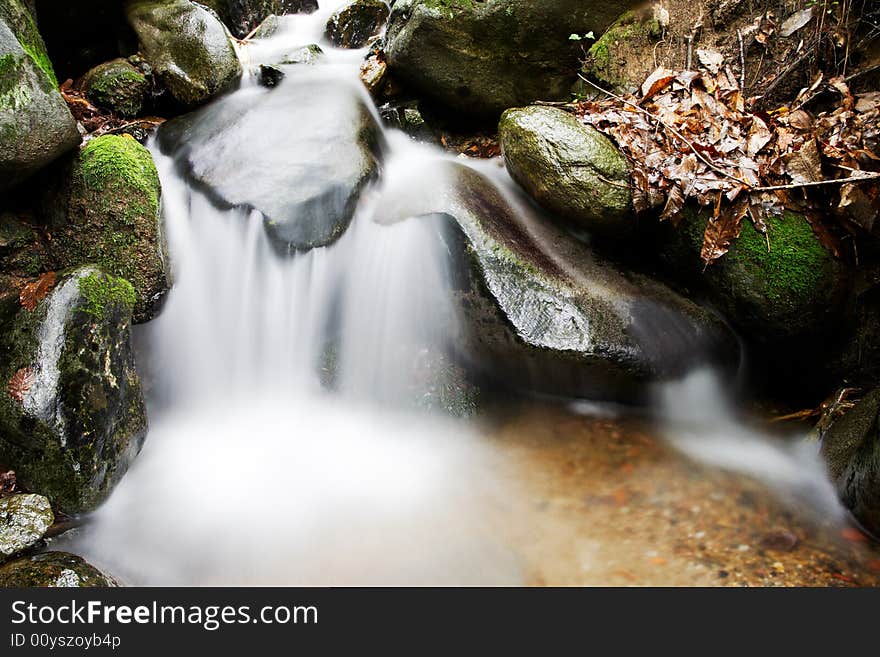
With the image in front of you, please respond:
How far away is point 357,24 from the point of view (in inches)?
320

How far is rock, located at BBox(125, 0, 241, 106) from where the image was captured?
5.81m

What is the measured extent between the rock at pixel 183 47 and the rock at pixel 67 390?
10.1ft

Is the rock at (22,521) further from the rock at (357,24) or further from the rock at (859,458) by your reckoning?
the rock at (357,24)

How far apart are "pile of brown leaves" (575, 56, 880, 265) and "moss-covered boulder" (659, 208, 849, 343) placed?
67 millimetres

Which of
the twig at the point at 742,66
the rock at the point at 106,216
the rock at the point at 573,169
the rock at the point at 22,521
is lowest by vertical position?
the rock at the point at 22,521

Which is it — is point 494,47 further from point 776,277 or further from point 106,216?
point 106,216

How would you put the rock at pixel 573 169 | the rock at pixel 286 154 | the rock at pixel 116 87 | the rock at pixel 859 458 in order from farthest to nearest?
the rock at pixel 116 87, the rock at pixel 286 154, the rock at pixel 573 169, the rock at pixel 859 458

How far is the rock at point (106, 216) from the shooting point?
3.95m

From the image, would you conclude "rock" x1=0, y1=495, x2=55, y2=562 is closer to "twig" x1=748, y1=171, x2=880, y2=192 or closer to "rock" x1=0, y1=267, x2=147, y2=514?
"rock" x1=0, y1=267, x2=147, y2=514

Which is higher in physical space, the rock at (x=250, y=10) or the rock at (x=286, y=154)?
the rock at (x=250, y=10)

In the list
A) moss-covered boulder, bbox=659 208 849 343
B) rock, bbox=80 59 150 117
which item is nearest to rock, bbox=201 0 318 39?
rock, bbox=80 59 150 117

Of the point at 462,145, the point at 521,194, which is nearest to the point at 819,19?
the point at 521,194

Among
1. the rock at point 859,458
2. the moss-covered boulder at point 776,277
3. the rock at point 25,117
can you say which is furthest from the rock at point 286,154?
the rock at point 859,458
